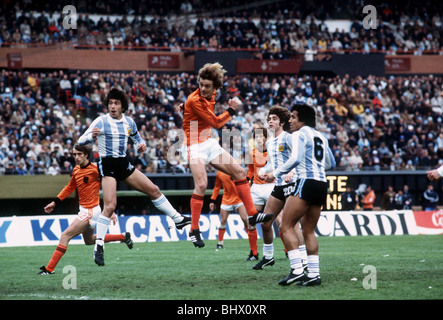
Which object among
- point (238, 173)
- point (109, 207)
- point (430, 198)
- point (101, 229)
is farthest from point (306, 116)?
point (430, 198)

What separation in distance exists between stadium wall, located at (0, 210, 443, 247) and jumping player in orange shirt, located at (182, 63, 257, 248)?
778 cm

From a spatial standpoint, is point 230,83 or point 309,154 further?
point 230,83

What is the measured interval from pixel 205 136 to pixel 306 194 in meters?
2.20

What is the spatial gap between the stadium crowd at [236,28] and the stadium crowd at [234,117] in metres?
A: 2.66

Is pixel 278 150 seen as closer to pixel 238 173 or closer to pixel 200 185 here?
pixel 238 173

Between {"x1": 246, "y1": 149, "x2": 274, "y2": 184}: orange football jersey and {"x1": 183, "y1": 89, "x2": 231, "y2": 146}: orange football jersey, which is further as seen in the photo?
{"x1": 246, "y1": 149, "x2": 274, "y2": 184}: orange football jersey

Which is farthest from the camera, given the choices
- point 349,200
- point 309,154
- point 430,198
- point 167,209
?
point 430,198

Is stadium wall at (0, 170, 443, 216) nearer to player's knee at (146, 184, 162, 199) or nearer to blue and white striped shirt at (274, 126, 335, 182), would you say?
player's knee at (146, 184, 162, 199)

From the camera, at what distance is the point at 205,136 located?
9906 millimetres

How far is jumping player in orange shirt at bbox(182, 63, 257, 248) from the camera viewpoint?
9477 mm

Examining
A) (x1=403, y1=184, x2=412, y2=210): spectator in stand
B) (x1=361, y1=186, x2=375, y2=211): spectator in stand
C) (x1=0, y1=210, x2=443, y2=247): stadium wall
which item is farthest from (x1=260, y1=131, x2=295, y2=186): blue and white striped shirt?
(x1=403, y1=184, x2=412, y2=210): spectator in stand

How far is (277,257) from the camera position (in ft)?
43.3

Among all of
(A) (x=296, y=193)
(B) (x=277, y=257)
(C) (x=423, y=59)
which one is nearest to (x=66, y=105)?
(B) (x=277, y=257)

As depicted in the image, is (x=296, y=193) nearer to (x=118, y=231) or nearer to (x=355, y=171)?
(x=118, y=231)
